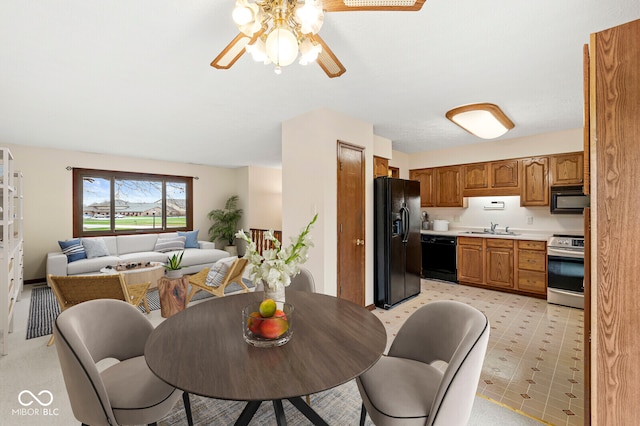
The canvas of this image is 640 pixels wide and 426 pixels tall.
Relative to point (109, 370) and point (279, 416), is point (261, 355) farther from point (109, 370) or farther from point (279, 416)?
point (109, 370)

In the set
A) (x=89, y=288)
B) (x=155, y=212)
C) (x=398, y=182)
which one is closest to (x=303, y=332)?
(x=89, y=288)

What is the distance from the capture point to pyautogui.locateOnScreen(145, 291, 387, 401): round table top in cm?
95

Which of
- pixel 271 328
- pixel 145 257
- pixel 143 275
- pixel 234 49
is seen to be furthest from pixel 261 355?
pixel 145 257

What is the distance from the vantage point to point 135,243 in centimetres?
578

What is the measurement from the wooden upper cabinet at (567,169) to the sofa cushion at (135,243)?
24.1 feet

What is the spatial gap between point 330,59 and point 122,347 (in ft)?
6.66

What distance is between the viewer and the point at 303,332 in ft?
4.53

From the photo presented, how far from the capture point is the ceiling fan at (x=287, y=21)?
1.22 m

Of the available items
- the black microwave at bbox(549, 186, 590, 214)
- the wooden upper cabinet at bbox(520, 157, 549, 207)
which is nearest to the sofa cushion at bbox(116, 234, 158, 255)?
the wooden upper cabinet at bbox(520, 157, 549, 207)

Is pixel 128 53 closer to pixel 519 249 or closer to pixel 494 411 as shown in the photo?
pixel 494 411

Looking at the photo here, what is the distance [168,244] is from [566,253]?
6.84m

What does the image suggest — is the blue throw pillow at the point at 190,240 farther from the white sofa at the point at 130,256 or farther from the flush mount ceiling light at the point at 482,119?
the flush mount ceiling light at the point at 482,119

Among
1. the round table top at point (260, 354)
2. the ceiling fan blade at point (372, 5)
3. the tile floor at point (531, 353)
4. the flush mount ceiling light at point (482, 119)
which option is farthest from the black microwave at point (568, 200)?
the ceiling fan blade at point (372, 5)

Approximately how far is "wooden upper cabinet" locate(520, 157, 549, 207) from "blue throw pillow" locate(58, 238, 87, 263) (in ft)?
24.4
